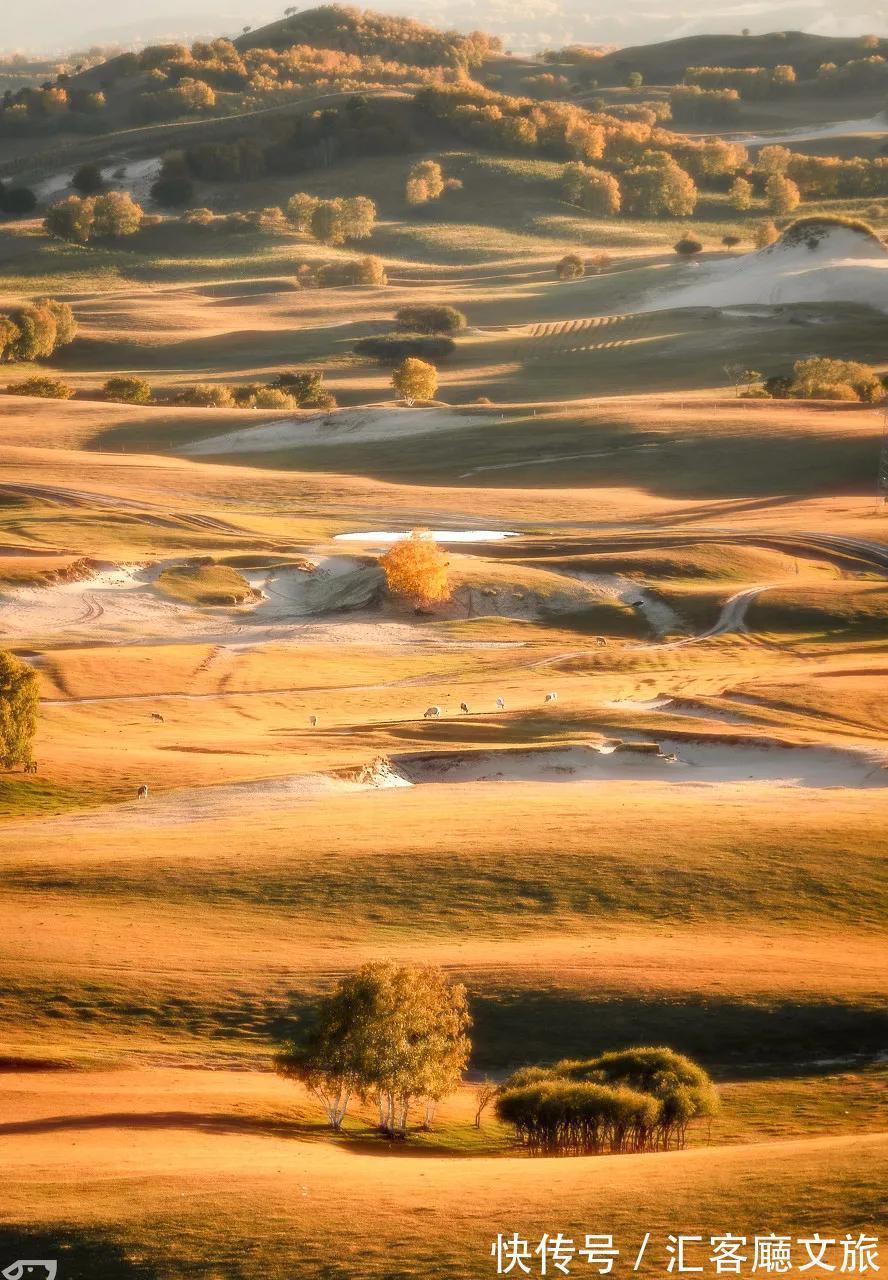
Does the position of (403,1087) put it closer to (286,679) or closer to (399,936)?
(399,936)

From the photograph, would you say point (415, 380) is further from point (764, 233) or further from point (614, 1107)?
point (614, 1107)

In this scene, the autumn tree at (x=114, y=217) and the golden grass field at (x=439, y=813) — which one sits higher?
the autumn tree at (x=114, y=217)

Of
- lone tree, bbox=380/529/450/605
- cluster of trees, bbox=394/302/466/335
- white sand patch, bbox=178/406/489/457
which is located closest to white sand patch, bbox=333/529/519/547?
lone tree, bbox=380/529/450/605

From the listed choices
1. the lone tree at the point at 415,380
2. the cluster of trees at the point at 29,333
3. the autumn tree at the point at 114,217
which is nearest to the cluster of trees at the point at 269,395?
the lone tree at the point at 415,380

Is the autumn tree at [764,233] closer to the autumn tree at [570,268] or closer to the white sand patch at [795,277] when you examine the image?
the white sand patch at [795,277]

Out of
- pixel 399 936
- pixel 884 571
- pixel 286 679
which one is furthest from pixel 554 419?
pixel 399 936

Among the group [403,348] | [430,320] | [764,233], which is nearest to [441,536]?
[403,348]

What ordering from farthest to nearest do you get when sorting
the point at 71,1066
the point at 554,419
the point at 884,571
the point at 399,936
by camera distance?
1. the point at 554,419
2. the point at 884,571
3. the point at 399,936
4. the point at 71,1066
